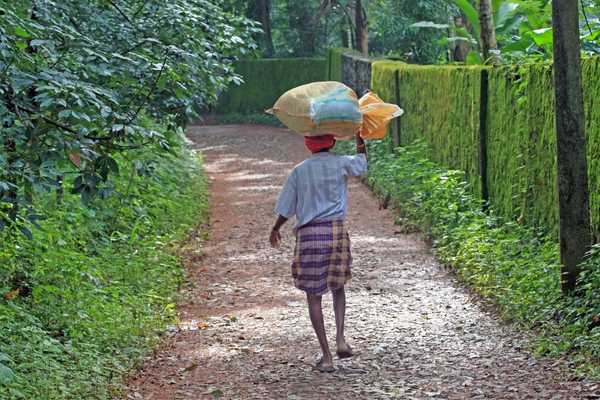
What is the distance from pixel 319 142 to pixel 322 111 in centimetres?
28

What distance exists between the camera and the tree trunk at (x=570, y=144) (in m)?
8.47

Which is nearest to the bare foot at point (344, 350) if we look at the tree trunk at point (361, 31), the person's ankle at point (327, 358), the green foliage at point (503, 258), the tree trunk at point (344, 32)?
the person's ankle at point (327, 358)

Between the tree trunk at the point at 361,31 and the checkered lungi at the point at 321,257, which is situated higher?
the tree trunk at the point at 361,31

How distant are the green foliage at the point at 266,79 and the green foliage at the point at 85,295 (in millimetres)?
25570

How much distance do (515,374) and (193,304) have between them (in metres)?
4.02

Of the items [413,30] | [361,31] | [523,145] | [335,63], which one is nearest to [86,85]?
[523,145]

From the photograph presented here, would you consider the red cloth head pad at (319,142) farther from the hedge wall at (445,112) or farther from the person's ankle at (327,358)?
the hedge wall at (445,112)

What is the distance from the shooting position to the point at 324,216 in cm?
766

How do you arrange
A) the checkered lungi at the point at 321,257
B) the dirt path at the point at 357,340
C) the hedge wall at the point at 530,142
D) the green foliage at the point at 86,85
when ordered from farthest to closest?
the hedge wall at the point at 530,142 → the checkered lungi at the point at 321,257 → the dirt path at the point at 357,340 → the green foliage at the point at 86,85

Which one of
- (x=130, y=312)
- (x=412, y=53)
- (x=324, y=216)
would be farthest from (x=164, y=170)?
(x=412, y=53)

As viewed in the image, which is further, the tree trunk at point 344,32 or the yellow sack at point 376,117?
the tree trunk at point 344,32

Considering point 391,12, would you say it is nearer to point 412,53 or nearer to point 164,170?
point 412,53

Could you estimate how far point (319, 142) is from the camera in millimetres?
7719

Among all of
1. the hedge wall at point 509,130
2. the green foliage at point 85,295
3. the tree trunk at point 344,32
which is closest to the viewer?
the green foliage at point 85,295
